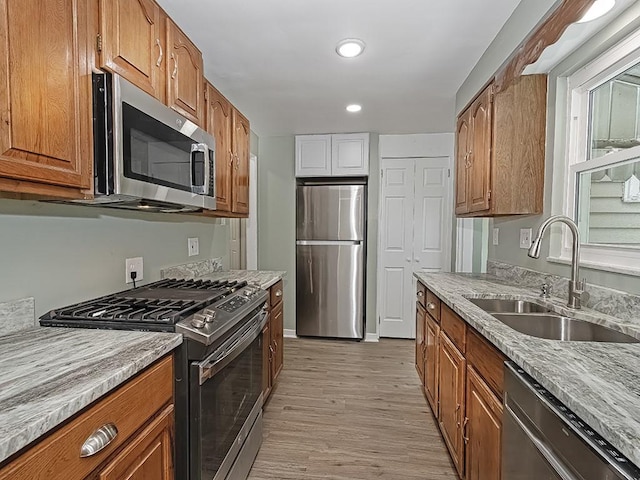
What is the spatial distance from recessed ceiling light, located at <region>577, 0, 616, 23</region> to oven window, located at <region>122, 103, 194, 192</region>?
1.74 meters

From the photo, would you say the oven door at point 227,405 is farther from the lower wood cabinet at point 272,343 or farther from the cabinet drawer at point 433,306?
the cabinet drawer at point 433,306

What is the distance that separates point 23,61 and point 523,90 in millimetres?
2246

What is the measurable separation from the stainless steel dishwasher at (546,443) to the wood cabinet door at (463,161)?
1.68 metres

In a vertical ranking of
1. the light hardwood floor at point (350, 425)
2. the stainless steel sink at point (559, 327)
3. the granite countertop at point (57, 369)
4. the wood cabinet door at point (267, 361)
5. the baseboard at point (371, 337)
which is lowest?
the light hardwood floor at point (350, 425)

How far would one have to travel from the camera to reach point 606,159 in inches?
61.7

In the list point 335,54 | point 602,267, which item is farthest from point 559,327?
point 335,54

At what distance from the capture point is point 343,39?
6.70 feet

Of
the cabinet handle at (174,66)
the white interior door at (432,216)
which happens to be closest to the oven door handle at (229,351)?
the cabinet handle at (174,66)

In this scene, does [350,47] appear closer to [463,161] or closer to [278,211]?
[463,161]

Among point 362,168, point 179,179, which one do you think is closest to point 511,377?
point 179,179

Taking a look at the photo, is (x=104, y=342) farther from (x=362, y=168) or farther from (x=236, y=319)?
(x=362, y=168)

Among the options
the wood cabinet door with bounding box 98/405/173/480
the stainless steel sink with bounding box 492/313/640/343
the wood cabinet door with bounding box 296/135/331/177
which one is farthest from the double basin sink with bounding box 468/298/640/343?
the wood cabinet door with bounding box 296/135/331/177

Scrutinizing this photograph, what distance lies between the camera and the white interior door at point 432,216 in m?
4.00

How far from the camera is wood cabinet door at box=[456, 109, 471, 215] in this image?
2.49 m
